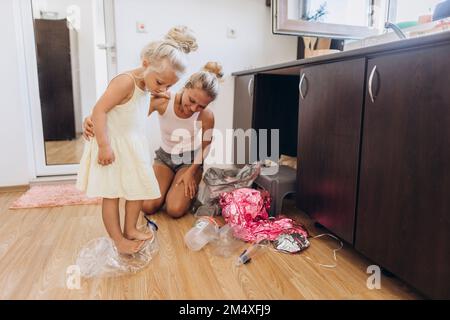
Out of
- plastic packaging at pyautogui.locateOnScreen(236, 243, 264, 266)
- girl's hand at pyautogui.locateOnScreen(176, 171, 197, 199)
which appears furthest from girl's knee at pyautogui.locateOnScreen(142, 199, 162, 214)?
plastic packaging at pyautogui.locateOnScreen(236, 243, 264, 266)

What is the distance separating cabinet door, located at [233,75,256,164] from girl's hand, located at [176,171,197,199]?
0.47 m

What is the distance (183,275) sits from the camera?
1.15 meters

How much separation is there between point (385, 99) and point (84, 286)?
1.16m

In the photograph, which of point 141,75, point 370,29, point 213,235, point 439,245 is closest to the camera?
point 439,245

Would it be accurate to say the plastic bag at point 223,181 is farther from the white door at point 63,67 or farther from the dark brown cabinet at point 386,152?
the white door at point 63,67

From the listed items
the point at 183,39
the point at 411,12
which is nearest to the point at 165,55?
the point at 183,39

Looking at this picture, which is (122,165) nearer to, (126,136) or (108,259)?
(126,136)

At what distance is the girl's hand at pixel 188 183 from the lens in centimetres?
174

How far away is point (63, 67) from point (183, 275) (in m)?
1.90

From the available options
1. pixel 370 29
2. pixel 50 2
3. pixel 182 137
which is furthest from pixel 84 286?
pixel 50 2

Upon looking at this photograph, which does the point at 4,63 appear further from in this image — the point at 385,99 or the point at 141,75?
the point at 385,99

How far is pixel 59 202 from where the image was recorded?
1.92 m

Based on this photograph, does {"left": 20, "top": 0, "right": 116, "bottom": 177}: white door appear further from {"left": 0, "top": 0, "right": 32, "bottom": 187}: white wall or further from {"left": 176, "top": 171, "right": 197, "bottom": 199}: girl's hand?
{"left": 176, "top": 171, "right": 197, "bottom": 199}: girl's hand

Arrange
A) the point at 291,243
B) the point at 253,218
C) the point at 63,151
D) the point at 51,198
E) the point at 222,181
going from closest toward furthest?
the point at 291,243
the point at 253,218
the point at 222,181
the point at 51,198
the point at 63,151
